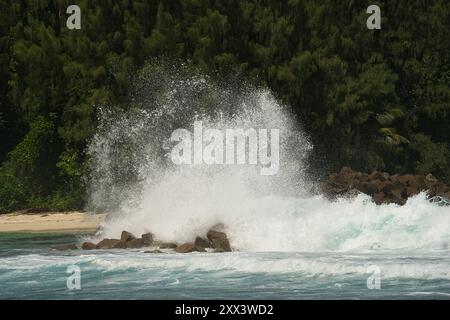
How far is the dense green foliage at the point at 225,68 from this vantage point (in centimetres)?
4453

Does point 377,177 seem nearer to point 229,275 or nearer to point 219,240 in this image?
point 219,240

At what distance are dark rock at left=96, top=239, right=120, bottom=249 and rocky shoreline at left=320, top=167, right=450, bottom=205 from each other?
798cm

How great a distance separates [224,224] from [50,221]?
11.9m

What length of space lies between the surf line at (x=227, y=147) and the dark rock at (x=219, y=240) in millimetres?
6220

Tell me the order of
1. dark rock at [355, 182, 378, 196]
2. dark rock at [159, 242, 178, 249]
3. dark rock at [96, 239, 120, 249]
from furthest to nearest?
dark rock at [355, 182, 378, 196] → dark rock at [96, 239, 120, 249] → dark rock at [159, 242, 178, 249]

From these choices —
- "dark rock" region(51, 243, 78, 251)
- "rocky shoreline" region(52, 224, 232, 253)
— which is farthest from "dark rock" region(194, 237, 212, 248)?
"dark rock" region(51, 243, 78, 251)

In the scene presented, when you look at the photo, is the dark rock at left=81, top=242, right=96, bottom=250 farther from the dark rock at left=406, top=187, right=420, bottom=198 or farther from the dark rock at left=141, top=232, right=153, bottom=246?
the dark rock at left=406, top=187, right=420, bottom=198

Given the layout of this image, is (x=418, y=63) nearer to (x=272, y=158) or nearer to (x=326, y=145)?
(x=326, y=145)

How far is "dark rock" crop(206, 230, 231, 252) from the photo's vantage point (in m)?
28.3
